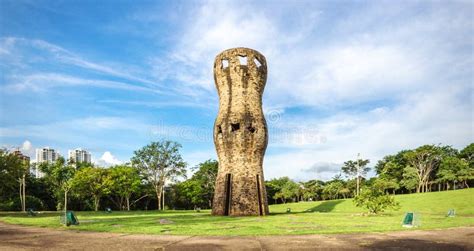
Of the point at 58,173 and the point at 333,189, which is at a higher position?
the point at 58,173

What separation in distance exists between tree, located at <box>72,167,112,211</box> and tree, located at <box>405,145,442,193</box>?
173 ft

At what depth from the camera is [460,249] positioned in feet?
28.1

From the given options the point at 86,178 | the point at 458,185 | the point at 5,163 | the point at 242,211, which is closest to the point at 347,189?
the point at 458,185

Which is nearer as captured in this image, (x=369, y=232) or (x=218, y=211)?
(x=369, y=232)

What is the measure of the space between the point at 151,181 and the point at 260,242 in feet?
156

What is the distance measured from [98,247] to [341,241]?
21.5 ft

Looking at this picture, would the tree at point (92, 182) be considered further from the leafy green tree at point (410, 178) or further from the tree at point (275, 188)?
the leafy green tree at point (410, 178)

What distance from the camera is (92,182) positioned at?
1854 inches

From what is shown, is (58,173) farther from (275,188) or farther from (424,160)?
(424,160)

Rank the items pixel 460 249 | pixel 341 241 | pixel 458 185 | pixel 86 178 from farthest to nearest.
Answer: pixel 458 185 < pixel 86 178 < pixel 341 241 < pixel 460 249

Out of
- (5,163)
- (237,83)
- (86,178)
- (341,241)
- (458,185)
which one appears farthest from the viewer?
(458,185)

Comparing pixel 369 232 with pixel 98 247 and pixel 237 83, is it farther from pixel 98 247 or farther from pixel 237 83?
pixel 237 83

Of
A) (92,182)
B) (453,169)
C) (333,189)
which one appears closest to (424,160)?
(453,169)

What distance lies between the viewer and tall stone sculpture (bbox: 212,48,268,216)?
24.3 meters
